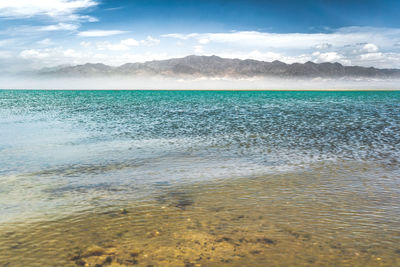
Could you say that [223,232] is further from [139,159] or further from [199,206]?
[139,159]

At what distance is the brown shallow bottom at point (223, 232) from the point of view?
6.51 m

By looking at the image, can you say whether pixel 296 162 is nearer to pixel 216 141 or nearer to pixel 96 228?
pixel 216 141

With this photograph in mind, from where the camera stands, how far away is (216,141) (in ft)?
70.5

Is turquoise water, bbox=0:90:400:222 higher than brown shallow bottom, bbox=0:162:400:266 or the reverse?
higher

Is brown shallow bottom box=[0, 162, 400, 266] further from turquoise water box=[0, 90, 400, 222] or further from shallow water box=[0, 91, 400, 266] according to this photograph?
turquoise water box=[0, 90, 400, 222]

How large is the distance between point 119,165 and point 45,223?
257 inches

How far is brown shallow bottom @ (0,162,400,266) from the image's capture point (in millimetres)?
6508

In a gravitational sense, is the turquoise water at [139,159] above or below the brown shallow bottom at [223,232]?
above

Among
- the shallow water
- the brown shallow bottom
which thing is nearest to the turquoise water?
the shallow water

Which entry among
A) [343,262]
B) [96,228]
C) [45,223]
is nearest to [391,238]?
[343,262]

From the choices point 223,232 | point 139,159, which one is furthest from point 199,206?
point 139,159

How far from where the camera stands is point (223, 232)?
769cm

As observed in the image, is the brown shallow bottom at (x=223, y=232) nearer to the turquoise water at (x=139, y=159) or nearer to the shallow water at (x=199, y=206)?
the shallow water at (x=199, y=206)

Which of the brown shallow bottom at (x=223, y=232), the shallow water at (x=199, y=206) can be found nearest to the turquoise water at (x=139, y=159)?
the shallow water at (x=199, y=206)
